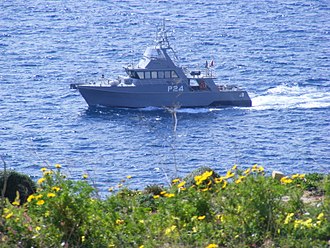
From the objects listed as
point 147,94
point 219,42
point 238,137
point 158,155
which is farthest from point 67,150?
point 219,42

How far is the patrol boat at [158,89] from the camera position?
7325cm

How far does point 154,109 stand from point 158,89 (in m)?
1.61

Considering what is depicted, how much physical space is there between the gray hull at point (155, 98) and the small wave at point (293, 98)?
1759 millimetres

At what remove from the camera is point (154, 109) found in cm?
7400

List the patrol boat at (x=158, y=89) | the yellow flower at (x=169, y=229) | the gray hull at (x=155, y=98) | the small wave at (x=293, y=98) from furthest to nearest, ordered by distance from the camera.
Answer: the patrol boat at (x=158, y=89), the gray hull at (x=155, y=98), the small wave at (x=293, y=98), the yellow flower at (x=169, y=229)

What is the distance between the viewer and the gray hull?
72938mm

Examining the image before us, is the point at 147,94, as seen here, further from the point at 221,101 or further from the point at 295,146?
the point at 295,146

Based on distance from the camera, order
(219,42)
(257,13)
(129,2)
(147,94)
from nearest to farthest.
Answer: (147,94) → (219,42) → (257,13) → (129,2)

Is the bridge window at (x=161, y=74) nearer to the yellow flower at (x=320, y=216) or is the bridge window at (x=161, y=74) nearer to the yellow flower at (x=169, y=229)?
the yellow flower at (x=320, y=216)

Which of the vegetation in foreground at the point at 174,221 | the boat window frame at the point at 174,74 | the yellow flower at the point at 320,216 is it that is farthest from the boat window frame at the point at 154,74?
the yellow flower at the point at 320,216

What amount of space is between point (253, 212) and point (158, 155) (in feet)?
139

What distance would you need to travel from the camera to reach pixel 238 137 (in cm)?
6175

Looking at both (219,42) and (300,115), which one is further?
(219,42)

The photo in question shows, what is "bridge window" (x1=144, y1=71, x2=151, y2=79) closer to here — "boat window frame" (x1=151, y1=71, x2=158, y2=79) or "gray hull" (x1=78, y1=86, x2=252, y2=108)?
"boat window frame" (x1=151, y1=71, x2=158, y2=79)
